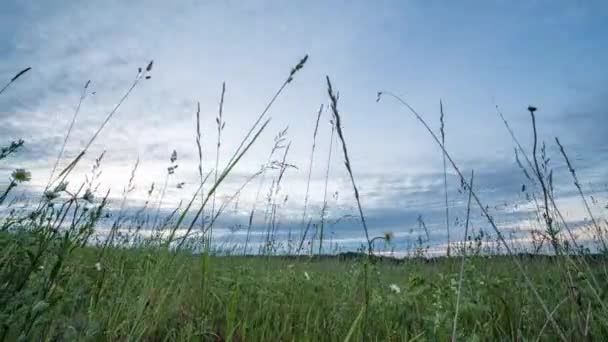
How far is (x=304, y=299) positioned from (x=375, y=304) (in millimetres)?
857

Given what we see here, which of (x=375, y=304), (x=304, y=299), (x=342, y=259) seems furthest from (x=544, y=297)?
(x=342, y=259)

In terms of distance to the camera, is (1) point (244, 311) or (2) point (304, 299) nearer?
(1) point (244, 311)

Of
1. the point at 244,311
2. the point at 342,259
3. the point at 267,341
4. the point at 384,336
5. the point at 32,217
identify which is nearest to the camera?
the point at 32,217

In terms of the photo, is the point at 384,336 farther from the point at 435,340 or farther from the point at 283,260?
the point at 283,260

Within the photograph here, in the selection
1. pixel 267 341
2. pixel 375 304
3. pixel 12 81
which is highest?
pixel 12 81

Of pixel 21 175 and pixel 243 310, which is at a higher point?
pixel 21 175

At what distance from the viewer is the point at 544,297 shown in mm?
3822

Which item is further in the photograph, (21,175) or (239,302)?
(239,302)

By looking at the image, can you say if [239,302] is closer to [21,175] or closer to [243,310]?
[243,310]

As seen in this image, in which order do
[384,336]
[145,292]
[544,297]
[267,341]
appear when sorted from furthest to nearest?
[544,297]
[384,336]
[267,341]
[145,292]

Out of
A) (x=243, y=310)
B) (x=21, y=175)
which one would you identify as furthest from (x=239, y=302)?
(x=21, y=175)

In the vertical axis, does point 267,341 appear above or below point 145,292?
below

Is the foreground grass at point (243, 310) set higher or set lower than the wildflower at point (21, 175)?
lower

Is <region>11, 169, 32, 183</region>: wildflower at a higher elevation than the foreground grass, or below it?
higher
